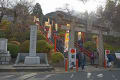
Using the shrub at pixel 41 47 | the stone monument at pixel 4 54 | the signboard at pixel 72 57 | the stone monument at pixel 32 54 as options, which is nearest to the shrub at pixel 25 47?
the shrub at pixel 41 47

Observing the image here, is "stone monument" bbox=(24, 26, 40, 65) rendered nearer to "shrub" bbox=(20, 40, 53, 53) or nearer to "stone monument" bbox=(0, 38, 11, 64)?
"stone monument" bbox=(0, 38, 11, 64)

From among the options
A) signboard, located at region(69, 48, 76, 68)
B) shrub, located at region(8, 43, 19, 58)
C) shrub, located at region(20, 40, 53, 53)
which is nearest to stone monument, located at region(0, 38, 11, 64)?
shrub, located at region(8, 43, 19, 58)

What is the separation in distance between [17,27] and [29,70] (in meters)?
14.0

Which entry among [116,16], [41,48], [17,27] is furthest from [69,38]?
[116,16]

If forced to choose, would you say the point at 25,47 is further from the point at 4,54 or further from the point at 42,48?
the point at 4,54

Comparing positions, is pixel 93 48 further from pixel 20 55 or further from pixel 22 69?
pixel 22 69

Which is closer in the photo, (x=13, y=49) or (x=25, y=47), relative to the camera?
(x=13, y=49)

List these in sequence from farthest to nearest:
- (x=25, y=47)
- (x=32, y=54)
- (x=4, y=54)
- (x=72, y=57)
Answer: (x=25, y=47) < (x=4, y=54) < (x=32, y=54) < (x=72, y=57)

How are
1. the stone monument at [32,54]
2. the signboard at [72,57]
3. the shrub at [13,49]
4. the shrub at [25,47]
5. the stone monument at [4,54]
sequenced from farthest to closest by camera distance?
the shrub at [25,47]
the shrub at [13,49]
the stone monument at [4,54]
the stone monument at [32,54]
the signboard at [72,57]

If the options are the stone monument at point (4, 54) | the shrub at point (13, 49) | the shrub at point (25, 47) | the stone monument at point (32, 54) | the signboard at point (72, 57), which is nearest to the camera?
the signboard at point (72, 57)

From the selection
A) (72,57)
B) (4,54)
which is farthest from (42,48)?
(72,57)

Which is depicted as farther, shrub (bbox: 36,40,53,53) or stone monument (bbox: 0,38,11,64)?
shrub (bbox: 36,40,53,53)

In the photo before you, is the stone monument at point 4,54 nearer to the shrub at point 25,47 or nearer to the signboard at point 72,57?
the shrub at point 25,47

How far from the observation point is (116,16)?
122 feet
